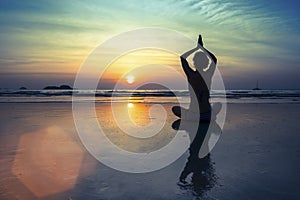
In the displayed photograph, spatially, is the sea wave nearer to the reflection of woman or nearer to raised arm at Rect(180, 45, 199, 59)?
the reflection of woman

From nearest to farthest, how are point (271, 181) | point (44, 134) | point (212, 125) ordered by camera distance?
point (271, 181) < point (44, 134) < point (212, 125)

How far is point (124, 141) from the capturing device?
7.56 m

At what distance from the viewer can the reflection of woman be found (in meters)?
10.1

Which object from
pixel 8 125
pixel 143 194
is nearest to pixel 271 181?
pixel 143 194

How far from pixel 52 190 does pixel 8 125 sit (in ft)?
22.2

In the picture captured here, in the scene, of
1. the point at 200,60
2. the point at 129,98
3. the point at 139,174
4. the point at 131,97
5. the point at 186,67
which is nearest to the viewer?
the point at 139,174

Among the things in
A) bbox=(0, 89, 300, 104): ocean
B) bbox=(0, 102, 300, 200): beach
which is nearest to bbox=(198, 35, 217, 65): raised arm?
bbox=(0, 102, 300, 200): beach

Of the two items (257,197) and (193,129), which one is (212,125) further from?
(257,197)

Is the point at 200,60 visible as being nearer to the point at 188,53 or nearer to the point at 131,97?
the point at 188,53

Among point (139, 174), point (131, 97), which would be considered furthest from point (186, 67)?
point (131, 97)

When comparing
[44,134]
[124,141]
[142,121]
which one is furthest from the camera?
[142,121]

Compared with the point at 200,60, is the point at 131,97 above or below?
below

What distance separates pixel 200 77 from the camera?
1036cm

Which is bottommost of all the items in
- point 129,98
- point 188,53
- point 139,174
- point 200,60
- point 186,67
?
point 139,174
